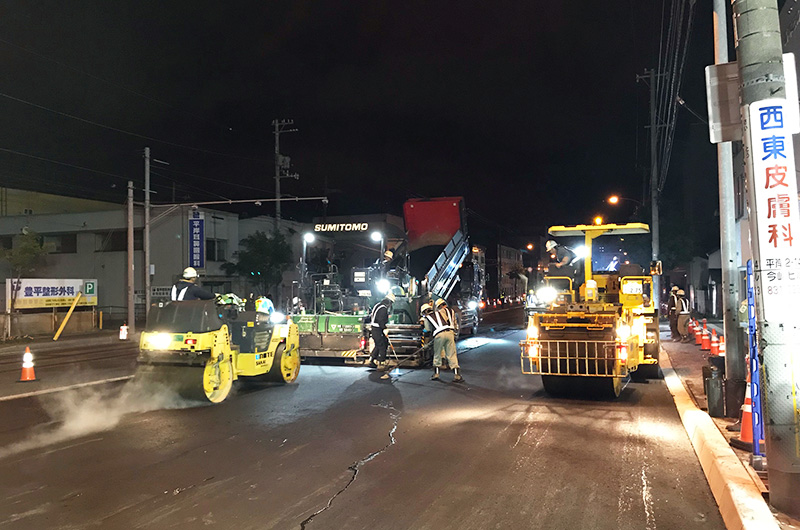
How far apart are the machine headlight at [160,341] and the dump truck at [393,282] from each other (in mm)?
5254

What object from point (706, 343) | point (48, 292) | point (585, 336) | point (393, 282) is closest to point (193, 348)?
point (585, 336)

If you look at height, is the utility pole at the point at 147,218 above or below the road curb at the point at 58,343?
above

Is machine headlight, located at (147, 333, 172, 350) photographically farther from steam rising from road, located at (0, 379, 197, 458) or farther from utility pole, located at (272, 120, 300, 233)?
utility pole, located at (272, 120, 300, 233)

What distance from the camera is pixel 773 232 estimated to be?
191 inches

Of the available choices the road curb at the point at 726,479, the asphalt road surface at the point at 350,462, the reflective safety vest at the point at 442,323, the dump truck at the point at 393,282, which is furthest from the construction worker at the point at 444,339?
the road curb at the point at 726,479

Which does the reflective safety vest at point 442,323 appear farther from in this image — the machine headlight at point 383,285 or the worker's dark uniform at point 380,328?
the machine headlight at point 383,285

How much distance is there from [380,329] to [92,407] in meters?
5.98

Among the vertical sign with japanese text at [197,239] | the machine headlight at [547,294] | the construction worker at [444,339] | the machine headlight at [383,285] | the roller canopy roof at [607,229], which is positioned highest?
the vertical sign with japanese text at [197,239]

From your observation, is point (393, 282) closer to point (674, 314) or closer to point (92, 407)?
point (92, 407)

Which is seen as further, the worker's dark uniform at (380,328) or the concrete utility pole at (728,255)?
the worker's dark uniform at (380,328)

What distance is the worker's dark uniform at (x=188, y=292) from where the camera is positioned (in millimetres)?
10227

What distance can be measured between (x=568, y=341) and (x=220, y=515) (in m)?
6.33

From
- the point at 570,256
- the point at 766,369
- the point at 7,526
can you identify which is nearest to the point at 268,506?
the point at 7,526

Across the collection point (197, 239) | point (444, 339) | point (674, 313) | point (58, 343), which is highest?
point (197, 239)
